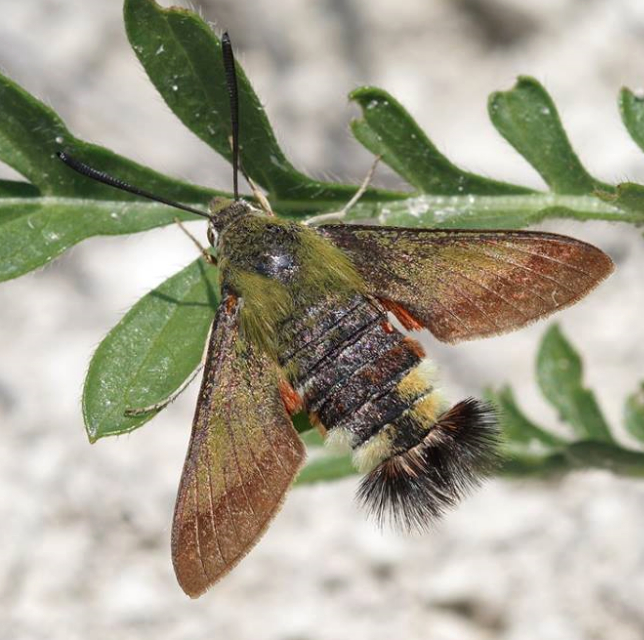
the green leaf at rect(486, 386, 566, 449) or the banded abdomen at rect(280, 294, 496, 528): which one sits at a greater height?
the banded abdomen at rect(280, 294, 496, 528)

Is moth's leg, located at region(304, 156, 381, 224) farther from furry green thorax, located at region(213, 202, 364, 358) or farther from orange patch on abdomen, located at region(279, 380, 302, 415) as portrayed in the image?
orange patch on abdomen, located at region(279, 380, 302, 415)

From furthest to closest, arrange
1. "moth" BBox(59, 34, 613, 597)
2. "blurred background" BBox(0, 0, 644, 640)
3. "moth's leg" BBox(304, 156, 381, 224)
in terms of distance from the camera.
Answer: "blurred background" BBox(0, 0, 644, 640) → "moth's leg" BBox(304, 156, 381, 224) → "moth" BBox(59, 34, 613, 597)

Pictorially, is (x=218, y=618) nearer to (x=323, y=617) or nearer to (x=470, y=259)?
(x=323, y=617)

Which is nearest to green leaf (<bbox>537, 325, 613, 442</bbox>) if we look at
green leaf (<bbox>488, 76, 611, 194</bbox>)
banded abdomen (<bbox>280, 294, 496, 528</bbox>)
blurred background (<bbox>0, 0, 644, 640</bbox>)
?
blurred background (<bbox>0, 0, 644, 640</bbox>)

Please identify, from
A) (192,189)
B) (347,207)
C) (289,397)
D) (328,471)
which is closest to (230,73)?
(192,189)

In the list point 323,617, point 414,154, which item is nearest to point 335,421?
point 414,154

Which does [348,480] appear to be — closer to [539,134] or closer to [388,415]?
[388,415]
